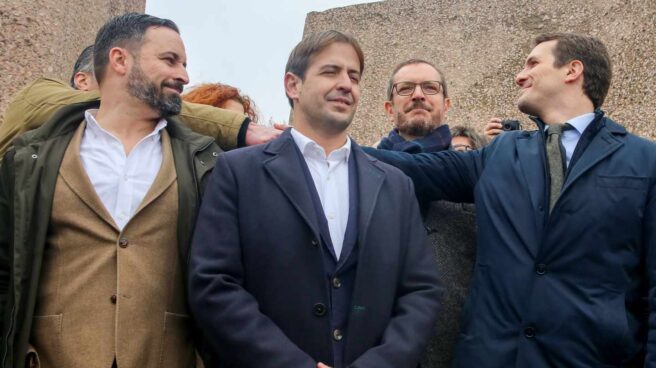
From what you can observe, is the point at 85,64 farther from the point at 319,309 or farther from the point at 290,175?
the point at 319,309

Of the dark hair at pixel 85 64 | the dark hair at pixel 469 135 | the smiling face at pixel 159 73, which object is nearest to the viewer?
the smiling face at pixel 159 73

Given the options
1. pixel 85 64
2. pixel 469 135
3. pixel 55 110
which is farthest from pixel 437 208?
pixel 85 64

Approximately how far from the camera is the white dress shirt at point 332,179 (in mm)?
2295

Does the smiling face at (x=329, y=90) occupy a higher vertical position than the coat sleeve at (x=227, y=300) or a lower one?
higher

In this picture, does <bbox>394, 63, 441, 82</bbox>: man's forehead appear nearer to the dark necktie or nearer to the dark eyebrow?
the dark necktie

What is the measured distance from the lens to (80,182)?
226cm

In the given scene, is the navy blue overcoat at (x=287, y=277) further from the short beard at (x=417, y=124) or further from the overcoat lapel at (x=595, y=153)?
the short beard at (x=417, y=124)

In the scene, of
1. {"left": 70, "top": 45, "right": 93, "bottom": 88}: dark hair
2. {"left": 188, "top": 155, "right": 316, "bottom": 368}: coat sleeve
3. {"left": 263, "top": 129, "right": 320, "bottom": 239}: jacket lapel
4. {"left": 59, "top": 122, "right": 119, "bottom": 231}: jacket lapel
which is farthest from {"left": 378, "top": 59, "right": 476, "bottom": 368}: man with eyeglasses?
{"left": 70, "top": 45, "right": 93, "bottom": 88}: dark hair

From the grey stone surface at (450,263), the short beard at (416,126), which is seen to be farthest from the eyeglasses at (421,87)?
the grey stone surface at (450,263)

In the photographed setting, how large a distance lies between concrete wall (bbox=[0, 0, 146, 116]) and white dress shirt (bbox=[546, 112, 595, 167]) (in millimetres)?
7257

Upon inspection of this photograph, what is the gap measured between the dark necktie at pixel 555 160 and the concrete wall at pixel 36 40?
7.23 metres

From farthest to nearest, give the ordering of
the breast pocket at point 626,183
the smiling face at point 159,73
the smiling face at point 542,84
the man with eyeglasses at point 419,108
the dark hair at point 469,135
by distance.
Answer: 1. the dark hair at point 469,135
2. the man with eyeglasses at point 419,108
3. the smiling face at point 542,84
4. the smiling face at point 159,73
5. the breast pocket at point 626,183

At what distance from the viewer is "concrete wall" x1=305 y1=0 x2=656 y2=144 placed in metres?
11.6

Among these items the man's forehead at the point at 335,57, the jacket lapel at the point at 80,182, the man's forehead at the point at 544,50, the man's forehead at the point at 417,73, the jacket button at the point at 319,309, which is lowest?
the jacket button at the point at 319,309
